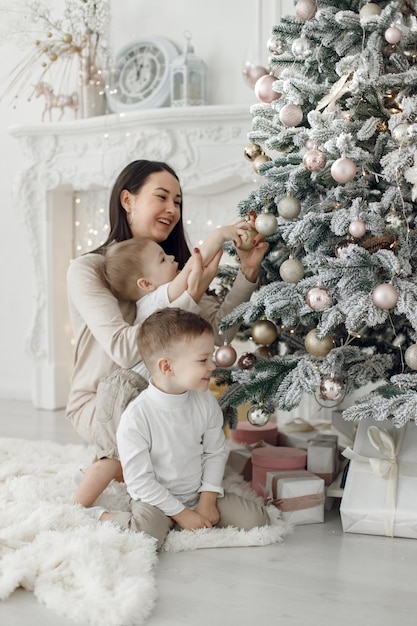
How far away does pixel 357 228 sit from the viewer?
1846 mm

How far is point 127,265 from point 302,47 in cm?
76

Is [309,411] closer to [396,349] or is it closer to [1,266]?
[396,349]

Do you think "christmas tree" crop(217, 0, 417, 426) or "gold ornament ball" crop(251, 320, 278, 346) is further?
"gold ornament ball" crop(251, 320, 278, 346)

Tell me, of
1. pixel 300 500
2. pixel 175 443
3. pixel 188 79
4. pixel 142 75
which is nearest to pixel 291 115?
pixel 175 443

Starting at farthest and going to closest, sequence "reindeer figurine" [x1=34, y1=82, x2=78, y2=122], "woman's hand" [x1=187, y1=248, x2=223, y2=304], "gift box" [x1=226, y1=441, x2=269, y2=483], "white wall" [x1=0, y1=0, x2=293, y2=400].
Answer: "reindeer figurine" [x1=34, y1=82, x2=78, y2=122], "white wall" [x1=0, y1=0, x2=293, y2=400], "gift box" [x1=226, y1=441, x2=269, y2=483], "woman's hand" [x1=187, y1=248, x2=223, y2=304]

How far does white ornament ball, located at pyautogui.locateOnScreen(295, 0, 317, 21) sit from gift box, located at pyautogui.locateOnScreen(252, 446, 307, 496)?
120 cm

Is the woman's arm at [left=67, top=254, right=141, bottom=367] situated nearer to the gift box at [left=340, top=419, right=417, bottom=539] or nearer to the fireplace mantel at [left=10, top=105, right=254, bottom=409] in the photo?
the gift box at [left=340, top=419, right=417, bottom=539]

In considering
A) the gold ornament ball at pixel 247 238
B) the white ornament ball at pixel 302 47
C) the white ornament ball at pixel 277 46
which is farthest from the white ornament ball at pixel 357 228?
the white ornament ball at pixel 277 46

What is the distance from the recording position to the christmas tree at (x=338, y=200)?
1.86 metres

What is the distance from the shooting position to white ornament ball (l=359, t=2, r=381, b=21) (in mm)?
1910

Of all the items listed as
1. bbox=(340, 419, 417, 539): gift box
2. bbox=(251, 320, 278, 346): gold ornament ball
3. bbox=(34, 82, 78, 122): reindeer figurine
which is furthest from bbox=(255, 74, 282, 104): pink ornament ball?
bbox=(34, 82, 78, 122): reindeer figurine

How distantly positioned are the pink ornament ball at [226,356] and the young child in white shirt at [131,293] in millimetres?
188

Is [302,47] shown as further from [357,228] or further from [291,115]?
[357,228]

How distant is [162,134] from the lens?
3.43m
